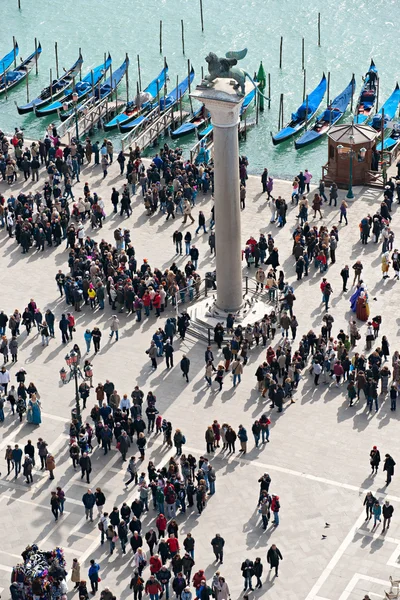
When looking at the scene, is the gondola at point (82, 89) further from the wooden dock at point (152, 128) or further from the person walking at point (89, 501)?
the person walking at point (89, 501)

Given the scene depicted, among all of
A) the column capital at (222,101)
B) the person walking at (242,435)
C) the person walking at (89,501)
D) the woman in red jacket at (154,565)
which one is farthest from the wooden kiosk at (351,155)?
the woman in red jacket at (154,565)

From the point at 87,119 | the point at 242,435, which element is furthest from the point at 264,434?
the point at 87,119

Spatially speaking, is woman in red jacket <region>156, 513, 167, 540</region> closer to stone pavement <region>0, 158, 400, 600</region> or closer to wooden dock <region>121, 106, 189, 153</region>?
stone pavement <region>0, 158, 400, 600</region>

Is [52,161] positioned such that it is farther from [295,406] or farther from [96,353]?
[295,406]

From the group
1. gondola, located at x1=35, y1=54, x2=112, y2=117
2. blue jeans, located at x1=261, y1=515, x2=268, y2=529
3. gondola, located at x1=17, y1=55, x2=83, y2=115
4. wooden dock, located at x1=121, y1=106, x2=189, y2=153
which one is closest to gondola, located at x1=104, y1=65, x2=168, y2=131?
wooden dock, located at x1=121, y1=106, x2=189, y2=153

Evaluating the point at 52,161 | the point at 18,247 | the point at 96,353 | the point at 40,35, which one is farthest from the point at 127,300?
the point at 40,35

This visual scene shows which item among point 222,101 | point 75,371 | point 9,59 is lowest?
point 9,59

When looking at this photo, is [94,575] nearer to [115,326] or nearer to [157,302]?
[115,326]
